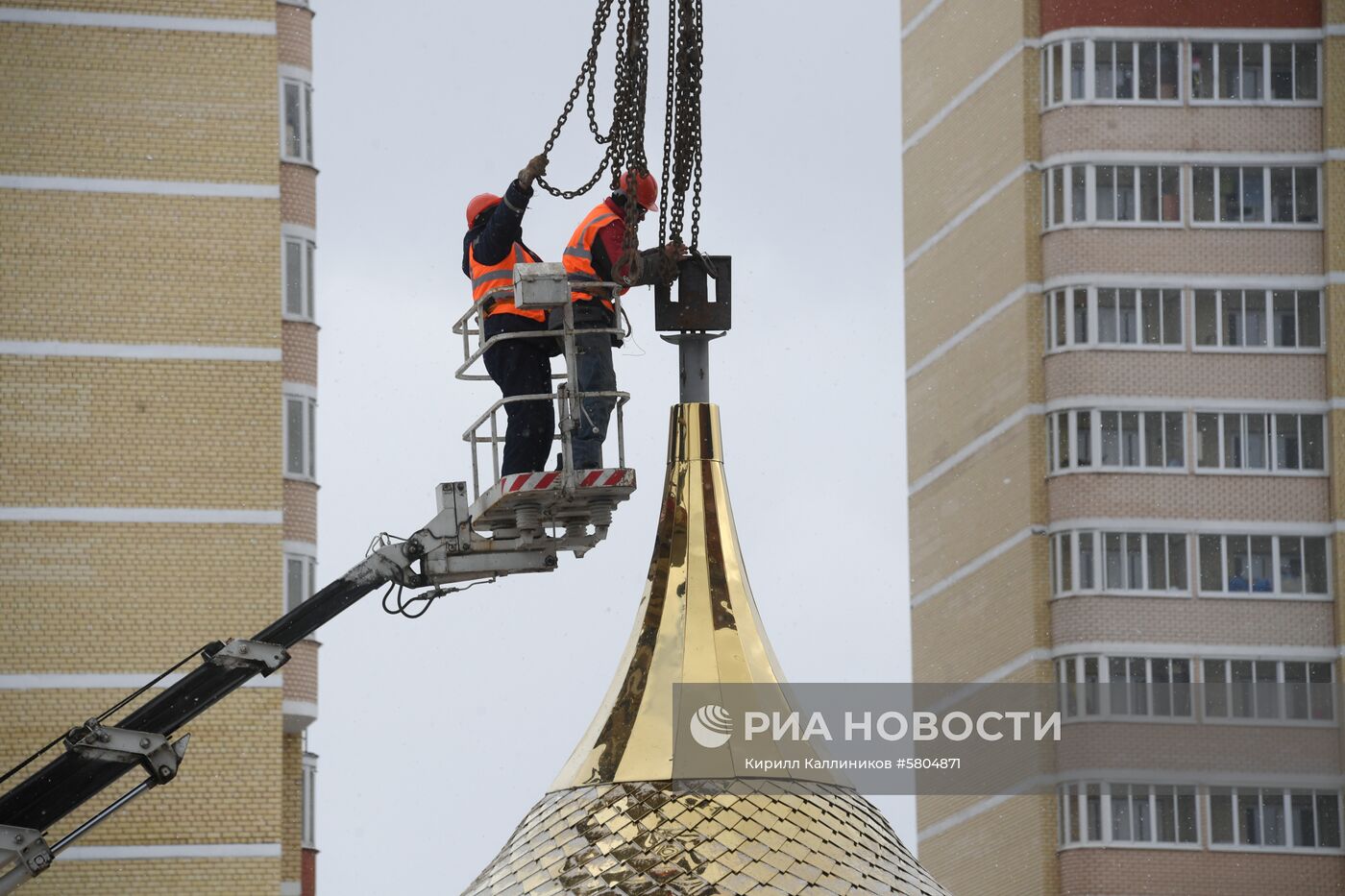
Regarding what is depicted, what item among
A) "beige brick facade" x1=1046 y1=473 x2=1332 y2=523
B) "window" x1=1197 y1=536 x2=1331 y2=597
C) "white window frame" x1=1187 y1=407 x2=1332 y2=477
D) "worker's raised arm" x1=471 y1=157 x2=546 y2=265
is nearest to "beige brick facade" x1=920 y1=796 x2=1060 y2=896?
"window" x1=1197 y1=536 x2=1331 y2=597

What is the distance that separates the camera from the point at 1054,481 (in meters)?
57.7

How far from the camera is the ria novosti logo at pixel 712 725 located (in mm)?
7531

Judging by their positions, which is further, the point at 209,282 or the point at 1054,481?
the point at 1054,481

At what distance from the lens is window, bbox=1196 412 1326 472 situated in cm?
5722

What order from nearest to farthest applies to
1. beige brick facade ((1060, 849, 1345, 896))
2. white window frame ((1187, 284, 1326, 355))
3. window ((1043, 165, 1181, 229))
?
beige brick facade ((1060, 849, 1345, 896)) → white window frame ((1187, 284, 1326, 355)) → window ((1043, 165, 1181, 229))

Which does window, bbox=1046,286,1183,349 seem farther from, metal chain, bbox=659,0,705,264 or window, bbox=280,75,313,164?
metal chain, bbox=659,0,705,264

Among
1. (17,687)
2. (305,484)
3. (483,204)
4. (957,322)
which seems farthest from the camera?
(957,322)

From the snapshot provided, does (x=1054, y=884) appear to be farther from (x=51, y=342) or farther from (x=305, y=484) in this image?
(x=51, y=342)

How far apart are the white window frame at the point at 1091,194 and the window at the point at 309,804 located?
2109 cm

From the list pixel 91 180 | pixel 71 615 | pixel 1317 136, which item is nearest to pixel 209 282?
pixel 91 180

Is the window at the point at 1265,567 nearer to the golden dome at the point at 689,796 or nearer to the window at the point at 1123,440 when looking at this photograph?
the window at the point at 1123,440

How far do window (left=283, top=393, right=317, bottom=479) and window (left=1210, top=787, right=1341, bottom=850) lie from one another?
21370mm

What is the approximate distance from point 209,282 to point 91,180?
2438 mm

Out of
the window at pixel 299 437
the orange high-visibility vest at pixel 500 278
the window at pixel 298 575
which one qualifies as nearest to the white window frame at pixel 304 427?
the window at pixel 299 437
